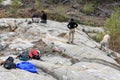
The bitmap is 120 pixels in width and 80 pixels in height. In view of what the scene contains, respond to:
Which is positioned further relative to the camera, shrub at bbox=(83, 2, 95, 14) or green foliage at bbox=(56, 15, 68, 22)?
shrub at bbox=(83, 2, 95, 14)

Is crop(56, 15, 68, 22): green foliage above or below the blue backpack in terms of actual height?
below

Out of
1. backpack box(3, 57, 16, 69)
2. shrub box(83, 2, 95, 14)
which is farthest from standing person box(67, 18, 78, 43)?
shrub box(83, 2, 95, 14)

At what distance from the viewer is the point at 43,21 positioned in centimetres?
2480

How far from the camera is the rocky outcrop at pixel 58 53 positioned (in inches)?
577

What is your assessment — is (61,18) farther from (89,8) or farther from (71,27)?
(71,27)

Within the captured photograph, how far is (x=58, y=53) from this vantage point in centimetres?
1897

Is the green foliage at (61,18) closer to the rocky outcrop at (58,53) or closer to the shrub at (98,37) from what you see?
the rocky outcrop at (58,53)

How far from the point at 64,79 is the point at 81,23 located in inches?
614

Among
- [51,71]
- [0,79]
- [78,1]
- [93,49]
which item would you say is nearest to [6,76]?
[0,79]

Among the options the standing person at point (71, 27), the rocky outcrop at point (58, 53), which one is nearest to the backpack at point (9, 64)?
the rocky outcrop at point (58, 53)

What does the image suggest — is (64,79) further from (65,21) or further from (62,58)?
(65,21)

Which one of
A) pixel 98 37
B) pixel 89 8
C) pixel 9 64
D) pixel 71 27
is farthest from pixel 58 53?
pixel 89 8

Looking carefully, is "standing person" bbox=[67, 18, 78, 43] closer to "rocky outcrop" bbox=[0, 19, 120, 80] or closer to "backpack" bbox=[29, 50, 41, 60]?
"rocky outcrop" bbox=[0, 19, 120, 80]

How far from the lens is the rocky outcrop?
14.7 meters
